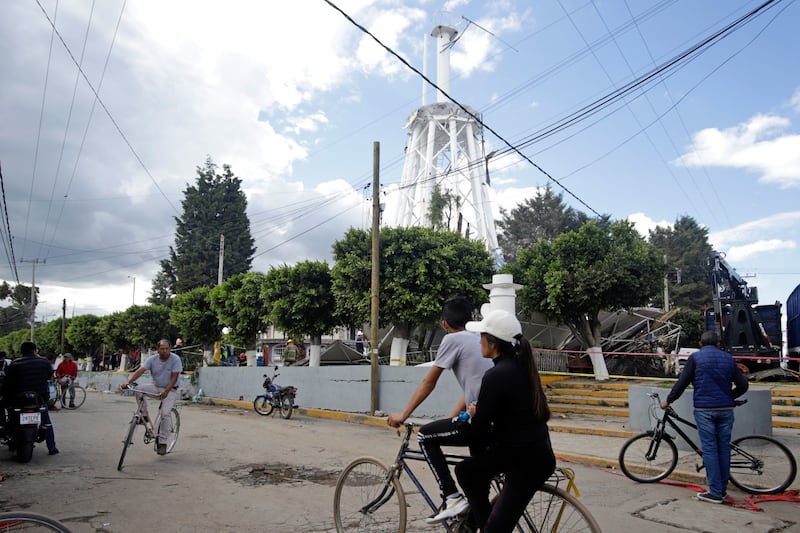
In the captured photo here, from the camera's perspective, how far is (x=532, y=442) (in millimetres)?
3316

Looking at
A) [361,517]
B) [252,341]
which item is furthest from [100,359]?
[361,517]

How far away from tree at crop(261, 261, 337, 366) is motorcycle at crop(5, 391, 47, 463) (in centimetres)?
1302

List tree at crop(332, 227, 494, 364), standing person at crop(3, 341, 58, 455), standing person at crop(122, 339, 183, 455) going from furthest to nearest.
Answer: tree at crop(332, 227, 494, 364) < standing person at crop(122, 339, 183, 455) < standing person at crop(3, 341, 58, 455)

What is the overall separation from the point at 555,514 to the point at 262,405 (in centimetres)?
1522

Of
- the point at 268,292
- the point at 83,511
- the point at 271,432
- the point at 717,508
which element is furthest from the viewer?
the point at 268,292

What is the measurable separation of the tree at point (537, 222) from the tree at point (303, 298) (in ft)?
120

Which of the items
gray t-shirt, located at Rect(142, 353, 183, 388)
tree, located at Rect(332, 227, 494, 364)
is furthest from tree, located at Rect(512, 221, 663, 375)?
gray t-shirt, located at Rect(142, 353, 183, 388)

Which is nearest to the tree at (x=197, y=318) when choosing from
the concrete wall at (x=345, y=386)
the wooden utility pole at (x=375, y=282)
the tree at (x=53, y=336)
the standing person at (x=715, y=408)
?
the concrete wall at (x=345, y=386)

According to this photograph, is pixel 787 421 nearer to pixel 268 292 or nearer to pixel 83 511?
pixel 83 511

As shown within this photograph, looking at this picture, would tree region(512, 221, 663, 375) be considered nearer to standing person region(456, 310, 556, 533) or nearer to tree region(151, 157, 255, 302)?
standing person region(456, 310, 556, 533)

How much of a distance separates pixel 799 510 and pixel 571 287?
14455 mm

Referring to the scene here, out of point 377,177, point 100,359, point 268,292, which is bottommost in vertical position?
point 100,359

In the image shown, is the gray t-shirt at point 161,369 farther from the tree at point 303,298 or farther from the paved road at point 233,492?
the tree at point 303,298

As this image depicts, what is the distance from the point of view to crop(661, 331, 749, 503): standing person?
645cm
